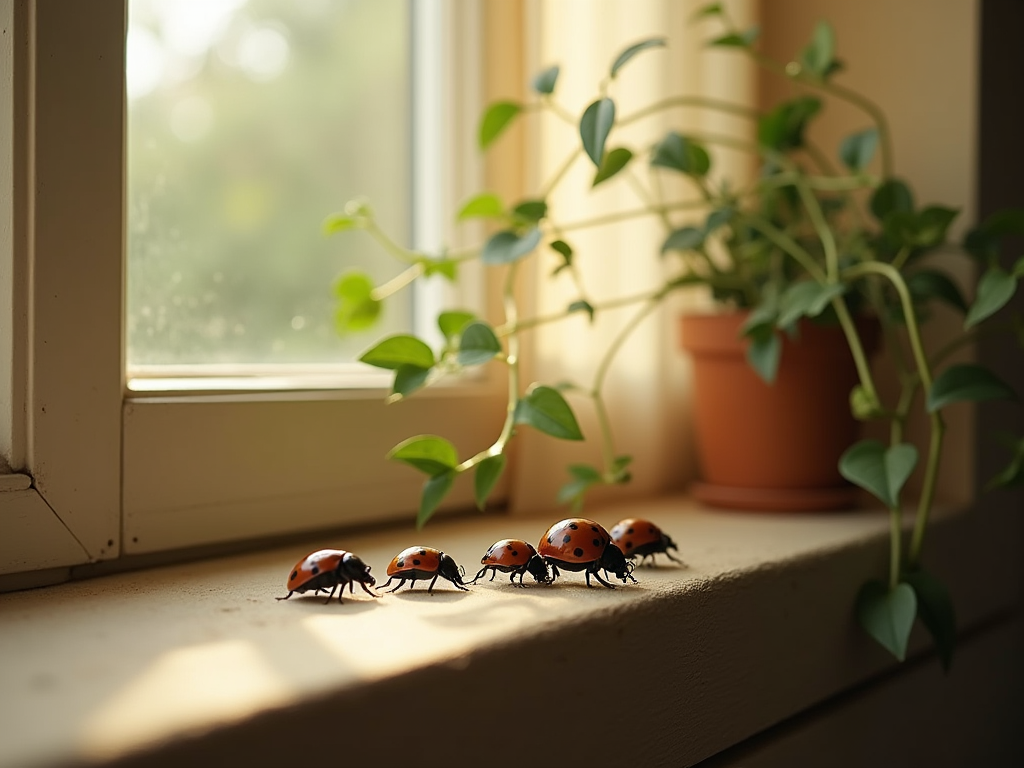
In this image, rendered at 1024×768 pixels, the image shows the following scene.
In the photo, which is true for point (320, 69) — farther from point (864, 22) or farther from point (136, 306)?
point (864, 22)

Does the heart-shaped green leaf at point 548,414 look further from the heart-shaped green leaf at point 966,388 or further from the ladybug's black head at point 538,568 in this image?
the heart-shaped green leaf at point 966,388

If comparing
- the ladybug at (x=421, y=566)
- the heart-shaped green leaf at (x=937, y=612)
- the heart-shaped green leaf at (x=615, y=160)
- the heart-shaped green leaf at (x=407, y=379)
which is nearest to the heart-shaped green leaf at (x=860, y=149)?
the heart-shaped green leaf at (x=615, y=160)

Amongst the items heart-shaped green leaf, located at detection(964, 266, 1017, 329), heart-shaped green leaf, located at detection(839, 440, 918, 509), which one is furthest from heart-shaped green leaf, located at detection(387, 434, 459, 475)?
heart-shaped green leaf, located at detection(964, 266, 1017, 329)

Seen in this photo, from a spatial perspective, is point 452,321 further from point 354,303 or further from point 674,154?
point 674,154

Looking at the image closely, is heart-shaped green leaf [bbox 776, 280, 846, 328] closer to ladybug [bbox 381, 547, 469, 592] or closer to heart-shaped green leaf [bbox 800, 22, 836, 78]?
heart-shaped green leaf [bbox 800, 22, 836, 78]

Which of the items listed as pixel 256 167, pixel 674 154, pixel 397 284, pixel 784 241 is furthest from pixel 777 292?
pixel 256 167
